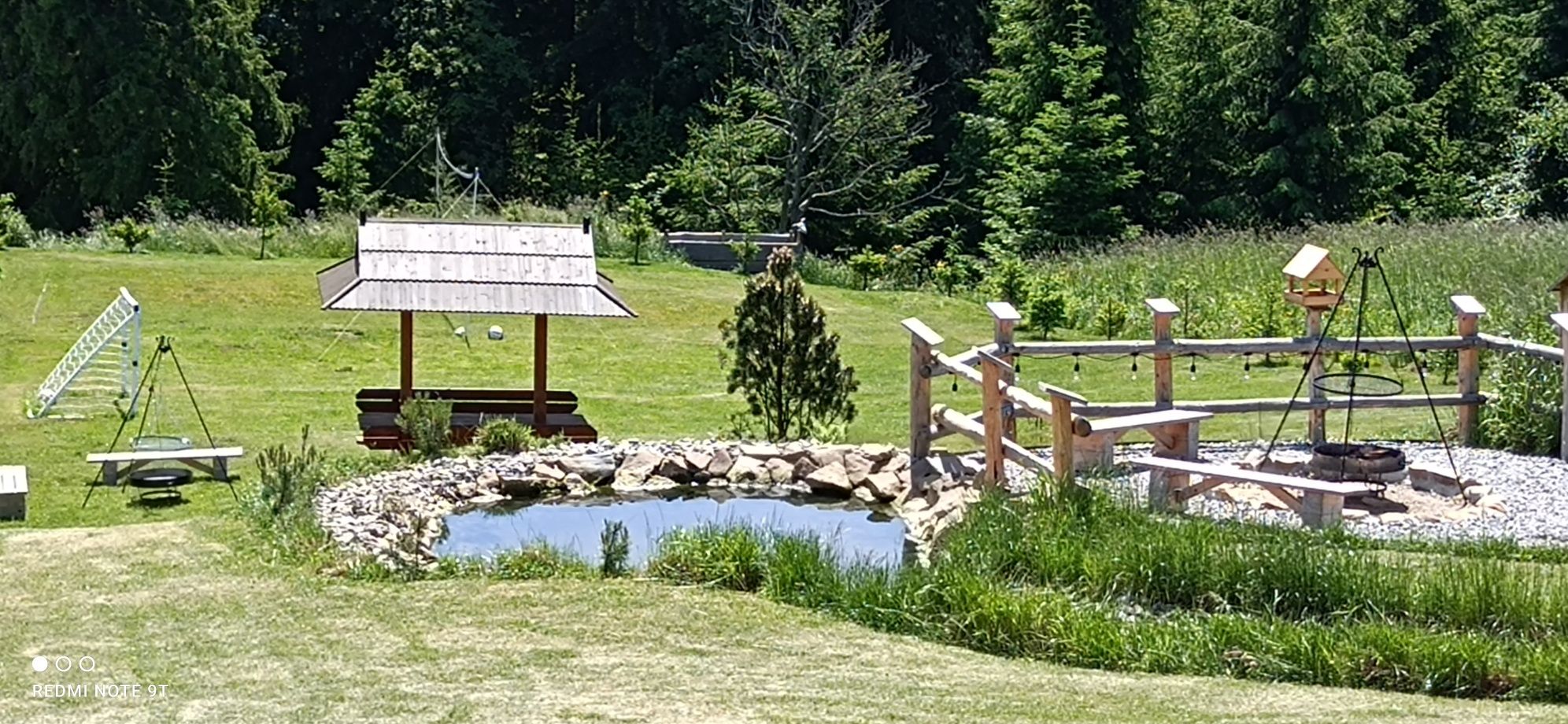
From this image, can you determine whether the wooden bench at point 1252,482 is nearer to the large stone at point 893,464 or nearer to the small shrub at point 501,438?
the large stone at point 893,464

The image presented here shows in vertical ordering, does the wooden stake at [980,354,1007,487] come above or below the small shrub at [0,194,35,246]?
below

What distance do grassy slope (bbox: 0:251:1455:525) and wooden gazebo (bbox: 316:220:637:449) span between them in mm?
594

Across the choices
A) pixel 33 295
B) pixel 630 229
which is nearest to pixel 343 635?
pixel 33 295

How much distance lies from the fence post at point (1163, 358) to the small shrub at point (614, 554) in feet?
15.6

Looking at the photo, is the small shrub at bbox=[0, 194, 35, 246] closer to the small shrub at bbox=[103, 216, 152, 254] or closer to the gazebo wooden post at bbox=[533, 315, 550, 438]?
the small shrub at bbox=[103, 216, 152, 254]

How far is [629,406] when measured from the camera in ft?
59.7

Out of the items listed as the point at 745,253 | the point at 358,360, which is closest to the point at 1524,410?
the point at 358,360

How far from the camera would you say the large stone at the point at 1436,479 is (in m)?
13.4

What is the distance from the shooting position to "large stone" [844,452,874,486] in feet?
47.6

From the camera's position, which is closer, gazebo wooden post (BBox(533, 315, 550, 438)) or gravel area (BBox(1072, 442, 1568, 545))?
gravel area (BBox(1072, 442, 1568, 545))

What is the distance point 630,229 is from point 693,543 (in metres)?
16.9

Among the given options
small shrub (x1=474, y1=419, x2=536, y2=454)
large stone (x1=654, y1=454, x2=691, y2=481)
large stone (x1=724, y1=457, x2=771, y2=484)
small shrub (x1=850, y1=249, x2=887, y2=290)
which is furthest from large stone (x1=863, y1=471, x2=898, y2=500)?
small shrub (x1=850, y1=249, x2=887, y2=290)

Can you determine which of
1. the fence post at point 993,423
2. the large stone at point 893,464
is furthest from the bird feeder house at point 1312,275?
the fence post at point 993,423

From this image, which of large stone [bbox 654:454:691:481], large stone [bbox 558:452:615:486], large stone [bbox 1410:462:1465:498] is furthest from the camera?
large stone [bbox 654:454:691:481]
